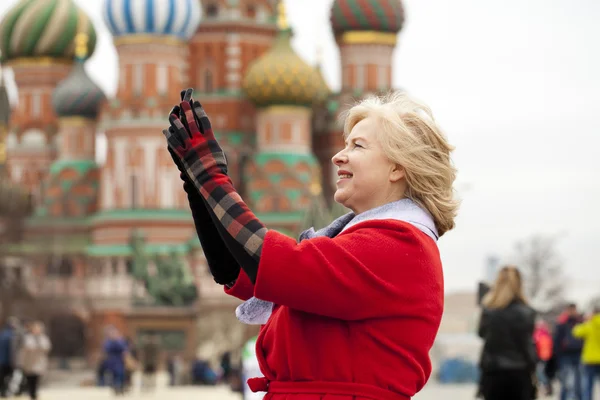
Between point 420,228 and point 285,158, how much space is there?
143 feet

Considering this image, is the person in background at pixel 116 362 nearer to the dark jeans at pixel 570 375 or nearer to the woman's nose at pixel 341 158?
the dark jeans at pixel 570 375

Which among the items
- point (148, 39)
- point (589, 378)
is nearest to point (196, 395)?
point (589, 378)

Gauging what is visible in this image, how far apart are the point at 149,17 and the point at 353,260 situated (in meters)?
43.5

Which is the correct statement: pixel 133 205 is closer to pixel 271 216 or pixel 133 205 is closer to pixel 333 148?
pixel 271 216

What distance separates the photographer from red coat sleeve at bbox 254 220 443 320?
3.20 meters

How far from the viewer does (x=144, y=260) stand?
143 feet

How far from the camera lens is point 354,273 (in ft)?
10.6

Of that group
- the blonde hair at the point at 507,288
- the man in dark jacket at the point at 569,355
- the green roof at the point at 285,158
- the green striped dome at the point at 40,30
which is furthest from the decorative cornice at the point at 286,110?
the blonde hair at the point at 507,288

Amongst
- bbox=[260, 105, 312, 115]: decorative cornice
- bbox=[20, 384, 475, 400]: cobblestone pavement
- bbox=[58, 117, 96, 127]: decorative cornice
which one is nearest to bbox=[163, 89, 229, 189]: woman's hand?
bbox=[20, 384, 475, 400]: cobblestone pavement

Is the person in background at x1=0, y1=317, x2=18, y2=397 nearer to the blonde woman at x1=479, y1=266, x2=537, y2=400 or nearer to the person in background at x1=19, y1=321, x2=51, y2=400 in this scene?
the person in background at x1=19, y1=321, x2=51, y2=400

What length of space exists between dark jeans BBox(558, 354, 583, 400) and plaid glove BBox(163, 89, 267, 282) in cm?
1054

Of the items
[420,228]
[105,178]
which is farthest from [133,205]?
[420,228]

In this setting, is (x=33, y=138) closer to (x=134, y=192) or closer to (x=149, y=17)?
(x=134, y=192)

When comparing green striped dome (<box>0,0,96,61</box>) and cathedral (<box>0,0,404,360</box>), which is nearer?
cathedral (<box>0,0,404,360</box>)
